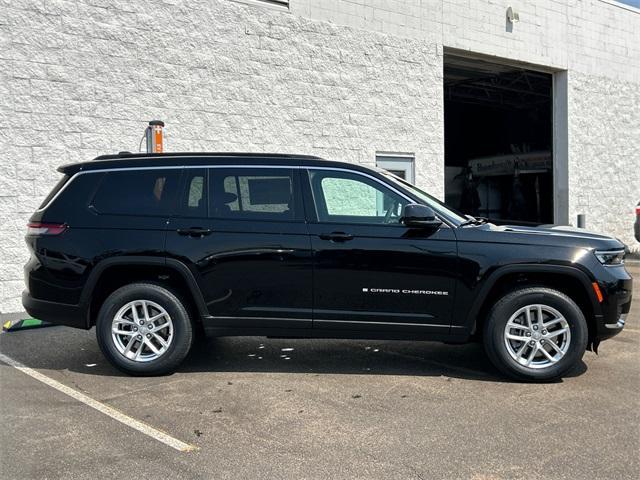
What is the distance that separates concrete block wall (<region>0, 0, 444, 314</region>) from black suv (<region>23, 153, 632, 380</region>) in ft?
10.3

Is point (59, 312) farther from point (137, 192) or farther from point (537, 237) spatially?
point (537, 237)

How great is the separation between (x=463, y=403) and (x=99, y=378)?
3.15 metres

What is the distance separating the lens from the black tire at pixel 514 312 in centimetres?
516

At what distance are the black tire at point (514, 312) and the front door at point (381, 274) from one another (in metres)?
0.40

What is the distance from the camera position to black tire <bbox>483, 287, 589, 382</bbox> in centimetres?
516

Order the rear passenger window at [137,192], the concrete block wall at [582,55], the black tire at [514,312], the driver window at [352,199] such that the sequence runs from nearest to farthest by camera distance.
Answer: the black tire at [514,312]
the driver window at [352,199]
the rear passenger window at [137,192]
the concrete block wall at [582,55]

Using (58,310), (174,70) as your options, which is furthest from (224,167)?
(174,70)

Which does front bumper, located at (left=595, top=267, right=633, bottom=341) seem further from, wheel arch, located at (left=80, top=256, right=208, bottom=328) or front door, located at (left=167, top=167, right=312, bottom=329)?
wheel arch, located at (left=80, top=256, right=208, bottom=328)

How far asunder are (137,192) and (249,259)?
1230 mm

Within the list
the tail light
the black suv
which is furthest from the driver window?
the tail light

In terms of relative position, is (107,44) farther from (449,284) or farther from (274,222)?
(449,284)

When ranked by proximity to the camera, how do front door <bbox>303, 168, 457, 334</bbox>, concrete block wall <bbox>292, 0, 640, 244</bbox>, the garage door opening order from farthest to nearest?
the garage door opening
concrete block wall <bbox>292, 0, 640, 244</bbox>
front door <bbox>303, 168, 457, 334</bbox>

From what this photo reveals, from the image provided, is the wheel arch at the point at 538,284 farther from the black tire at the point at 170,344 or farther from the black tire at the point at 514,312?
the black tire at the point at 170,344

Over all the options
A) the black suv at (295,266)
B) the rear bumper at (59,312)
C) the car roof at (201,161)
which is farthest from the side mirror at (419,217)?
the rear bumper at (59,312)
